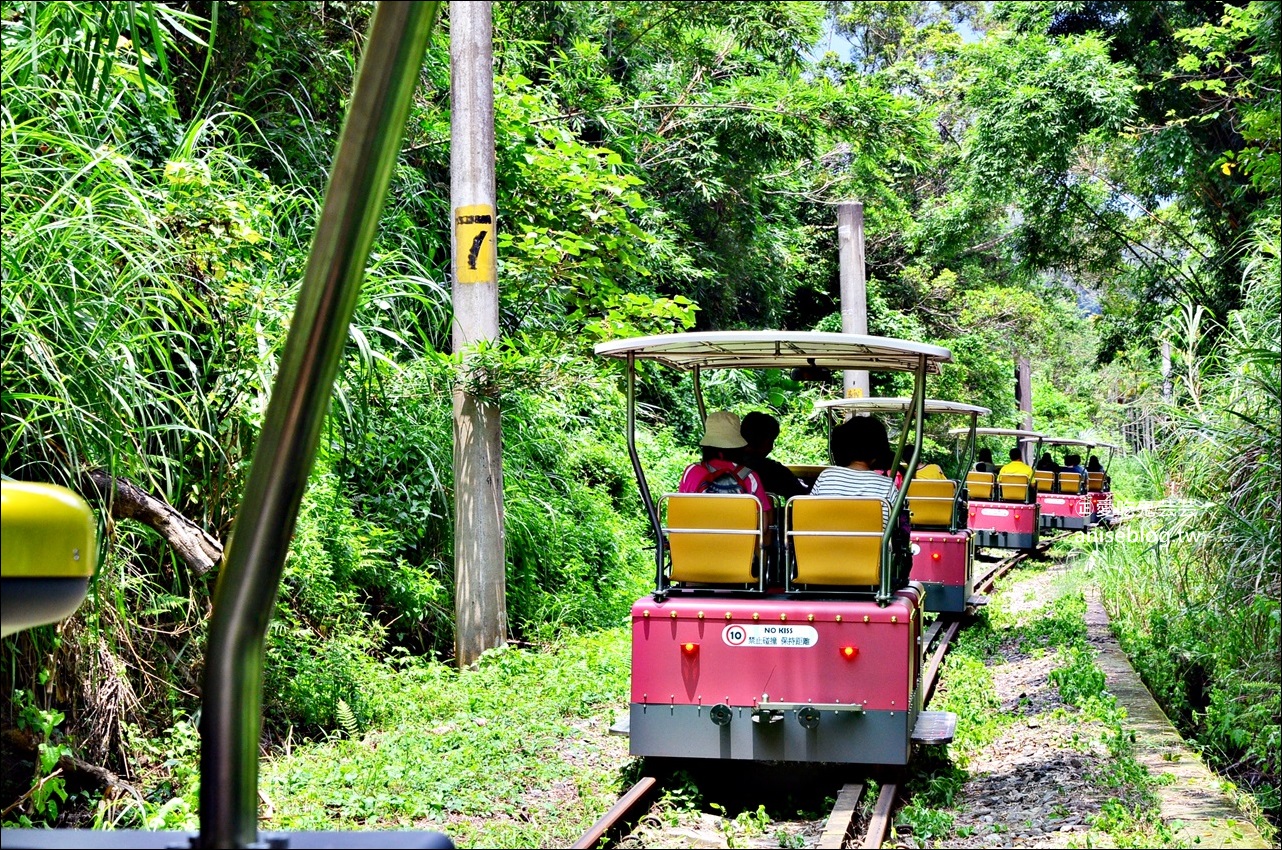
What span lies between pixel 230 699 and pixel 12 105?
5.84 meters

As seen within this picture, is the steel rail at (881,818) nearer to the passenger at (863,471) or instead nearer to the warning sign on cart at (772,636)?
the warning sign on cart at (772,636)

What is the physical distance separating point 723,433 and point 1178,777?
3293 mm

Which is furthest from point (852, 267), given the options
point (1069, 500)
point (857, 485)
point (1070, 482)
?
point (857, 485)

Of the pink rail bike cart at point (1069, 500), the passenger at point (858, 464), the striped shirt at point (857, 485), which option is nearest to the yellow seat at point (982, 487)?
the pink rail bike cart at point (1069, 500)

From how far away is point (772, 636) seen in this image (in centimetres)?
693

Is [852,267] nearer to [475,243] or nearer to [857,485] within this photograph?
[475,243]

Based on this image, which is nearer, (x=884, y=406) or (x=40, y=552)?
(x=40, y=552)

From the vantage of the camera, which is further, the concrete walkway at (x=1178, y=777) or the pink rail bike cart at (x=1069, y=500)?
the pink rail bike cart at (x=1069, y=500)

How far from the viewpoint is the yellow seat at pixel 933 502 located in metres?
14.3

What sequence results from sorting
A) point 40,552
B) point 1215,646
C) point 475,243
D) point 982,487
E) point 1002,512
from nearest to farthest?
point 40,552, point 1215,646, point 475,243, point 1002,512, point 982,487

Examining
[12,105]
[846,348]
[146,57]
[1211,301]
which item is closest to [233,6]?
[146,57]

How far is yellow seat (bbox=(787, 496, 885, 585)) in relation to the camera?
710 centimetres

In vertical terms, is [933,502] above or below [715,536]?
below

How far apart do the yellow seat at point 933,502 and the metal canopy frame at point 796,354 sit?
6.30 meters
